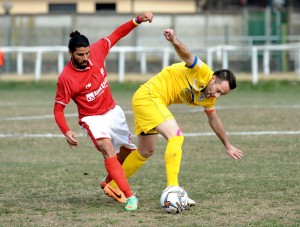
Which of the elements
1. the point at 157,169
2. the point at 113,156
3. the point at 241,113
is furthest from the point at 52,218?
the point at 241,113

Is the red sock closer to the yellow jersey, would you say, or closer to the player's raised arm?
the yellow jersey

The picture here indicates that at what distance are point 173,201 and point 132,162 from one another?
1.01 meters

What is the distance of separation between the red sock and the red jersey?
0.52m

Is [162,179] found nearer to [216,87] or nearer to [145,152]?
[145,152]

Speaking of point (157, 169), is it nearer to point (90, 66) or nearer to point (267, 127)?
point (90, 66)

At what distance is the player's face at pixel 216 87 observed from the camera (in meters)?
8.54

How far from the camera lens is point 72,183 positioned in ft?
33.6

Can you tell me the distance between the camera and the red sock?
860 centimetres

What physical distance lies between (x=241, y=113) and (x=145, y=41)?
1763 centimetres

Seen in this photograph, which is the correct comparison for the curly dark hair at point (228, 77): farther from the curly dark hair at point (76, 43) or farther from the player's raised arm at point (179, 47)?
the curly dark hair at point (76, 43)

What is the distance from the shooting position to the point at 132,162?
29.8ft

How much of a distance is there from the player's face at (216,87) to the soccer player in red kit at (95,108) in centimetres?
98

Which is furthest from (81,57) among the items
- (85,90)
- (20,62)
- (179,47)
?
(20,62)

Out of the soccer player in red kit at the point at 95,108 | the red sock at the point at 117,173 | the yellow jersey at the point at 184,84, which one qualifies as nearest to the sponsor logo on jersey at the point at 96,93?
the soccer player in red kit at the point at 95,108
